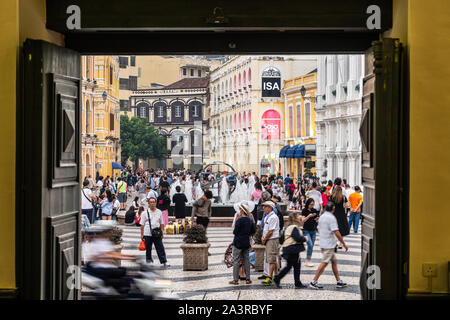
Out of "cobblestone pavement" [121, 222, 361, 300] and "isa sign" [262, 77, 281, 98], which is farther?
"isa sign" [262, 77, 281, 98]

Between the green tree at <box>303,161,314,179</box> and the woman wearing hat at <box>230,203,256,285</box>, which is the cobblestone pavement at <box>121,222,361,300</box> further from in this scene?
the green tree at <box>303,161,314,179</box>

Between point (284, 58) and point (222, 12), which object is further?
point (284, 58)

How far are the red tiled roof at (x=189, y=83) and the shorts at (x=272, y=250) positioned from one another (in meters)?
101

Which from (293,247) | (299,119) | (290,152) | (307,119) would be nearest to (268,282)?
(293,247)

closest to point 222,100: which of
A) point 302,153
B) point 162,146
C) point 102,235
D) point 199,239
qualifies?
point 162,146

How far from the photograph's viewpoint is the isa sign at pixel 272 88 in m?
59.9

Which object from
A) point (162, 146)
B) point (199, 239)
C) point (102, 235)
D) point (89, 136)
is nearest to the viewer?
point (102, 235)

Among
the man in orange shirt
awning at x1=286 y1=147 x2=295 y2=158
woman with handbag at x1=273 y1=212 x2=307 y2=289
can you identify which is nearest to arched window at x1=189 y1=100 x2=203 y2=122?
awning at x1=286 y1=147 x2=295 y2=158

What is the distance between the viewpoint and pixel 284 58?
63.2m

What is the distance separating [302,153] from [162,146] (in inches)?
2077
